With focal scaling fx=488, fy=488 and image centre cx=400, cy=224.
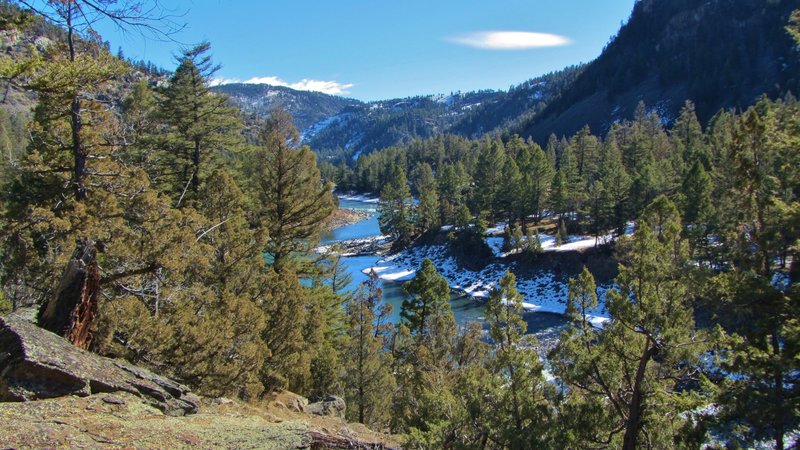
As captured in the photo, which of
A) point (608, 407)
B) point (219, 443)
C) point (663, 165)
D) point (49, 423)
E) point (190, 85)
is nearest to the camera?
point (49, 423)

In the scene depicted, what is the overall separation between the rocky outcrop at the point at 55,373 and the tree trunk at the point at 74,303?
0.95 metres

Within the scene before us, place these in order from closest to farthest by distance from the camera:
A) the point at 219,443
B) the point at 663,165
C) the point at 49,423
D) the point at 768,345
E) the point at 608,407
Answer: the point at 49,423, the point at 219,443, the point at 768,345, the point at 608,407, the point at 663,165

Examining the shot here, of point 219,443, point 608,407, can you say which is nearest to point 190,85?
point 219,443

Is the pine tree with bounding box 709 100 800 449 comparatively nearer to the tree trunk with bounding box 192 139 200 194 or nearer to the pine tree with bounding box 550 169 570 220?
the tree trunk with bounding box 192 139 200 194

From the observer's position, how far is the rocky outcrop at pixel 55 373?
21.8 feet

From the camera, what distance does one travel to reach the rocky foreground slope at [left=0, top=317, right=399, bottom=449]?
18.5ft

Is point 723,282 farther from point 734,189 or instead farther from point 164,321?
point 164,321

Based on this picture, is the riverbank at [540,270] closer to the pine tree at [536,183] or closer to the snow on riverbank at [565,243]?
the snow on riverbank at [565,243]

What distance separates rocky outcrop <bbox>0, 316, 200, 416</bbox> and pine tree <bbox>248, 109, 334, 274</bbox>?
34.3 feet

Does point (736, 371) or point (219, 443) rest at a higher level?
point (219, 443)

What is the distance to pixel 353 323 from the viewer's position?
2142 centimetres

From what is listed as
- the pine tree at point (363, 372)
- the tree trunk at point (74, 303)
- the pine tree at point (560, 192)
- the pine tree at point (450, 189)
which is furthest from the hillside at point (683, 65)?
the tree trunk at point (74, 303)

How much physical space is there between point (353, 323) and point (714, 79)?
14780 centimetres

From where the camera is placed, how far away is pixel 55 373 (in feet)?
22.5
